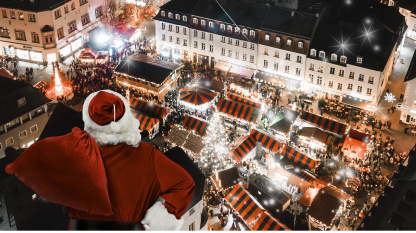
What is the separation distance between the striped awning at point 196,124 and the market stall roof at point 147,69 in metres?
7.29

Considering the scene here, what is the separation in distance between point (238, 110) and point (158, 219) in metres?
31.6

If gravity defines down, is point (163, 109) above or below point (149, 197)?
below

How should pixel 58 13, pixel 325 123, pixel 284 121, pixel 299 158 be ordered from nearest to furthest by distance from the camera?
pixel 299 158 → pixel 284 121 → pixel 325 123 → pixel 58 13

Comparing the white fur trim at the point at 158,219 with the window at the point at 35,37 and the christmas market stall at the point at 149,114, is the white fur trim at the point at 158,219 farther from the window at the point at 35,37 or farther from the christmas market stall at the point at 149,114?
the window at the point at 35,37

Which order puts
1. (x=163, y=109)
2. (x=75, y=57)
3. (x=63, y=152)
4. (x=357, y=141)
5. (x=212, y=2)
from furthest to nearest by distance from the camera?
1. (x=75, y=57)
2. (x=212, y=2)
3. (x=163, y=109)
4. (x=357, y=141)
5. (x=63, y=152)

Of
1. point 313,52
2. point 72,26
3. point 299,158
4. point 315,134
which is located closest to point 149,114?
point 299,158

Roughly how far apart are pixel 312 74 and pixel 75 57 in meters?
29.8

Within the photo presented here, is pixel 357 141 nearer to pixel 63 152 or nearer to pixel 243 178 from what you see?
pixel 243 178

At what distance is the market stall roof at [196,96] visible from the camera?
135 ft

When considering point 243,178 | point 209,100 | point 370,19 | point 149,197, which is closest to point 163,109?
point 209,100

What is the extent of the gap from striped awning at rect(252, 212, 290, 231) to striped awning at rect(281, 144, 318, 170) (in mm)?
7908

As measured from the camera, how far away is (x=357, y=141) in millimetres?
35719

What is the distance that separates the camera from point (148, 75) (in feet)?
143

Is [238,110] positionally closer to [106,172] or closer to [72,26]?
[72,26]
